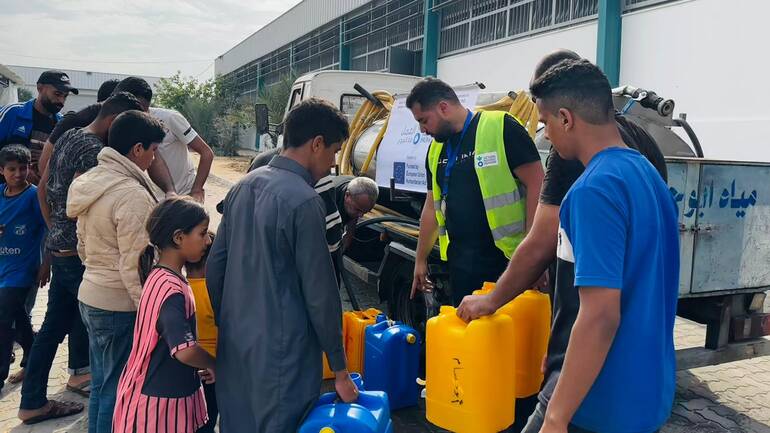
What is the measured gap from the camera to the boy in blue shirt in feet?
12.6

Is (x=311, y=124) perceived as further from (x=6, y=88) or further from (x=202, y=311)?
(x=6, y=88)

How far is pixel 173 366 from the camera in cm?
231

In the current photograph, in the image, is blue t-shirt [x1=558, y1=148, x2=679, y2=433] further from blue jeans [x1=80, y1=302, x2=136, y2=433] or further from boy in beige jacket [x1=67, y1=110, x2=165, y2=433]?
blue jeans [x1=80, y1=302, x2=136, y2=433]

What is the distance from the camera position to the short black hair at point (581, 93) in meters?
1.59

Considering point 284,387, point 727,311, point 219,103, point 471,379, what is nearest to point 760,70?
point 727,311

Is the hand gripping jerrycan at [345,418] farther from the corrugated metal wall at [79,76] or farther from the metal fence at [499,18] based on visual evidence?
the corrugated metal wall at [79,76]

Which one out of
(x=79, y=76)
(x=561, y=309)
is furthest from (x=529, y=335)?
(x=79, y=76)

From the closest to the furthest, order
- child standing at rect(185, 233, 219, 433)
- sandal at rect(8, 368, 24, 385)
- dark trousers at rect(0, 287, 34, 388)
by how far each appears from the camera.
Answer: child standing at rect(185, 233, 219, 433), dark trousers at rect(0, 287, 34, 388), sandal at rect(8, 368, 24, 385)

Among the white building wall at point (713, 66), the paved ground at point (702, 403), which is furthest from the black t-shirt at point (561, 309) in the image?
the white building wall at point (713, 66)

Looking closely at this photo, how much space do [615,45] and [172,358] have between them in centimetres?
928

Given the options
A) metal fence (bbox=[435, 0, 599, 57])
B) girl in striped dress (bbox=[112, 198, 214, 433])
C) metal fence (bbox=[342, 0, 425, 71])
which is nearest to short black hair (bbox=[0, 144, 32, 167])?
girl in striped dress (bbox=[112, 198, 214, 433])

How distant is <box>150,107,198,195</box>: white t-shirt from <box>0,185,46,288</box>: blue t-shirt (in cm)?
90

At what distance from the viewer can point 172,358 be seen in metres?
2.31

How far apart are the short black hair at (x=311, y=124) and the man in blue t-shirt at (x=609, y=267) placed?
0.80 meters
